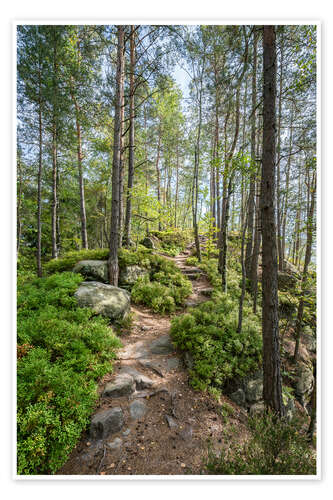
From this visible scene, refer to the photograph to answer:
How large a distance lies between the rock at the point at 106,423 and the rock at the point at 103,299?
6.35 ft

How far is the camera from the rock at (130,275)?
6.17 m

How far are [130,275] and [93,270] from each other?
1.37 m

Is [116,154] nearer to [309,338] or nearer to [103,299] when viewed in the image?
[103,299]

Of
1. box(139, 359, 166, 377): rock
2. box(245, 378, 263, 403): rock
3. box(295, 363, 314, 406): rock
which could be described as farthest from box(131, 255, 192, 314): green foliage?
box(295, 363, 314, 406): rock

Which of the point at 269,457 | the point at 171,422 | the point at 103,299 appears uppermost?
the point at 103,299

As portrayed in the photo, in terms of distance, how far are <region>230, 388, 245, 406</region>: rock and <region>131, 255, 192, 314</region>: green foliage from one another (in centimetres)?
264

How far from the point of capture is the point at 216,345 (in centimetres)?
392

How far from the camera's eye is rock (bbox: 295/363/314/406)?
15.1 ft

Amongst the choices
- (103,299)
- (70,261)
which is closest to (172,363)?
(103,299)

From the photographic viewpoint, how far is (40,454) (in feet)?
5.97

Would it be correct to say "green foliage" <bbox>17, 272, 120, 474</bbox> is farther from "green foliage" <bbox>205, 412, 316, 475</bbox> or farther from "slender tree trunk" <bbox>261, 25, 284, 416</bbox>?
"slender tree trunk" <bbox>261, 25, 284, 416</bbox>
